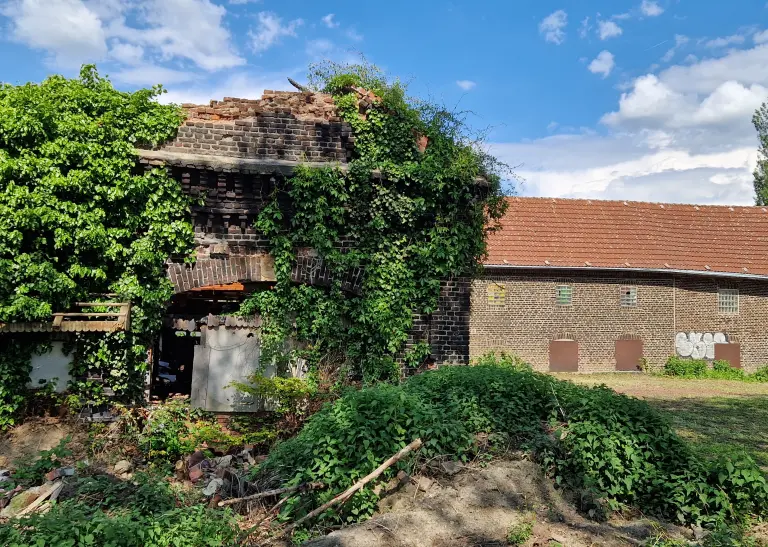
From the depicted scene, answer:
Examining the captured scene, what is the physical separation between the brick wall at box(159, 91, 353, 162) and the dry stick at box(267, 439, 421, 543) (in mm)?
5436

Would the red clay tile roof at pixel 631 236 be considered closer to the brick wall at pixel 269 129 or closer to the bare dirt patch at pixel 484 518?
the brick wall at pixel 269 129

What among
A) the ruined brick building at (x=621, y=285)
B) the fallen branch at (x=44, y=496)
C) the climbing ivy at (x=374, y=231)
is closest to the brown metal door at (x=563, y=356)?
the ruined brick building at (x=621, y=285)

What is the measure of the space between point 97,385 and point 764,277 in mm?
24262

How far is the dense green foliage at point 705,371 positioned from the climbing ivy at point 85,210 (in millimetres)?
19808

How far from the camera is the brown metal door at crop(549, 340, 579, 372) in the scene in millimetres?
23062

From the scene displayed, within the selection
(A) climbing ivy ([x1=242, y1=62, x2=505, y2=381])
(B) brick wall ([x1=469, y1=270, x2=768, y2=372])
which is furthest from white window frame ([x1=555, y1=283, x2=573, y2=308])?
(A) climbing ivy ([x1=242, y1=62, x2=505, y2=381])

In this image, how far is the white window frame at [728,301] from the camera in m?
24.5

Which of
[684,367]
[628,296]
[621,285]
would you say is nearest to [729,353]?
[684,367]

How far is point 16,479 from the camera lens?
799 centimetres

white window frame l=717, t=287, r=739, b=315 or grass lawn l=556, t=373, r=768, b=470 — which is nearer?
grass lawn l=556, t=373, r=768, b=470

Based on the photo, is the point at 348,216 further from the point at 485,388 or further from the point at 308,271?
the point at 485,388

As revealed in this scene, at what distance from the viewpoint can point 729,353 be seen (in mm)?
24297

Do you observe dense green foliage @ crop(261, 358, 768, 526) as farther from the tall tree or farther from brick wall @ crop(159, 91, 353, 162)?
the tall tree

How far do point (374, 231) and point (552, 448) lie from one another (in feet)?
15.7
